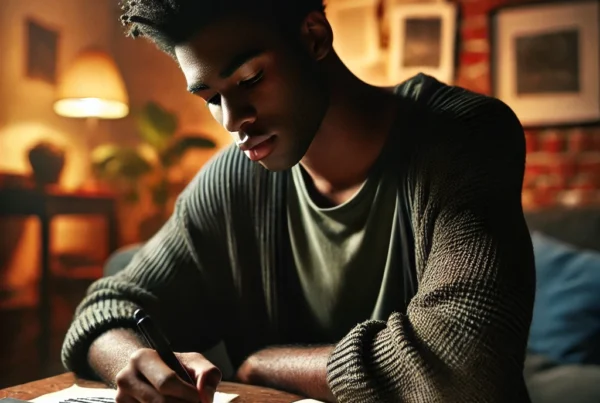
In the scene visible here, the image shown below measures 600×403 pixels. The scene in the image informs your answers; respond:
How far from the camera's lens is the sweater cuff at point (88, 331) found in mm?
941

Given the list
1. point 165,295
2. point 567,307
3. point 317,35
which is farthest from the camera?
point 567,307

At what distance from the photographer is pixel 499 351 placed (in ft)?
2.34

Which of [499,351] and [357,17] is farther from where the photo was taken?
[357,17]

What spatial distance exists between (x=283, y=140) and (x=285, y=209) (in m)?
0.21

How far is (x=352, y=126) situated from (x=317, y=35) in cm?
13

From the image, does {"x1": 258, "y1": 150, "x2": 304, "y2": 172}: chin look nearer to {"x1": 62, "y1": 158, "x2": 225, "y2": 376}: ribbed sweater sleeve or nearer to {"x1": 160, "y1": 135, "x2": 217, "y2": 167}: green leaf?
{"x1": 62, "y1": 158, "x2": 225, "y2": 376}: ribbed sweater sleeve

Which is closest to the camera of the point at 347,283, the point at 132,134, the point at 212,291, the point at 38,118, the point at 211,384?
the point at 211,384

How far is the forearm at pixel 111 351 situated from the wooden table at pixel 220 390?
0.03 meters

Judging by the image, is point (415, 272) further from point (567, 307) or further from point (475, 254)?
point (567, 307)

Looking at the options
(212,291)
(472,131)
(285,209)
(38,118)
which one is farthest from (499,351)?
(38,118)

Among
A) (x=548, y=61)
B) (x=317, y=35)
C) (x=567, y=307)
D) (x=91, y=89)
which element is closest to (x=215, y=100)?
(x=317, y=35)

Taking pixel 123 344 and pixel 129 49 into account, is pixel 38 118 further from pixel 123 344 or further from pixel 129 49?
pixel 123 344

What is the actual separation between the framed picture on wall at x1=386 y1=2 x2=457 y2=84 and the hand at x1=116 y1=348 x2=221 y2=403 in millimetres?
2038

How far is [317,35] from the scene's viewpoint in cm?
89
